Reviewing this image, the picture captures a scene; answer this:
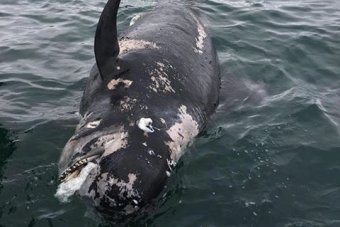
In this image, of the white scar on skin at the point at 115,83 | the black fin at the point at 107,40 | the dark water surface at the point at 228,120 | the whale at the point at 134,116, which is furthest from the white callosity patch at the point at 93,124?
the dark water surface at the point at 228,120

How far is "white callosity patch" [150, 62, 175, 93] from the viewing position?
7.16 m

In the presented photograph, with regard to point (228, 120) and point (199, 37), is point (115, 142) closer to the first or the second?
point (228, 120)

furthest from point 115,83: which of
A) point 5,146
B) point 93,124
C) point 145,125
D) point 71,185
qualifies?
point 5,146

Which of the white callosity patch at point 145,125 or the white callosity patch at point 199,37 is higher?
the white callosity patch at point 145,125

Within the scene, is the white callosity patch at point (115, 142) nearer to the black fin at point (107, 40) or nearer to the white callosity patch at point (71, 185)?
the white callosity patch at point (71, 185)

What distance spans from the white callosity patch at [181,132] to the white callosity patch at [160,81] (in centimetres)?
35

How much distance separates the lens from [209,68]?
910cm

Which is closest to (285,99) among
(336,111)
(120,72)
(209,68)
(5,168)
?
(336,111)

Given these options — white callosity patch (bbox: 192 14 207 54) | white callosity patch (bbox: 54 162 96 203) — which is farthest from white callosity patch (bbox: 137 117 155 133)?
white callosity patch (bbox: 192 14 207 54)

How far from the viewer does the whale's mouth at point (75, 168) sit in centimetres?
599

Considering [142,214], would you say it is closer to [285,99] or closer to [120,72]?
[120,72]

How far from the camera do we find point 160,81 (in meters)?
7.29

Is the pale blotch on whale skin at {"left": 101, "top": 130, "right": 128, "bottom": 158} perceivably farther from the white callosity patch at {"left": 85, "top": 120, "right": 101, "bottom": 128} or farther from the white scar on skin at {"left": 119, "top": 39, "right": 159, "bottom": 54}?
the white scar on skin at {"left": 119, "top": 39, "right": 159, "bottom": 54}

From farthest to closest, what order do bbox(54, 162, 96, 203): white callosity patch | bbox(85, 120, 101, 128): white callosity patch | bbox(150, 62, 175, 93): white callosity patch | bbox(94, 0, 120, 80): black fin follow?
bbox(150, 62, 175, 93): white callosity patch, bbox(94, 0, 120, 80): black fin, bbox(85, 120, 101, 128): white callosity patch, bbox(54, 162, 96, 203): white callosity patch
